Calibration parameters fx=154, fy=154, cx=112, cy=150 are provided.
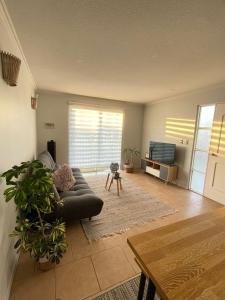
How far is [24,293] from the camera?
134 cm

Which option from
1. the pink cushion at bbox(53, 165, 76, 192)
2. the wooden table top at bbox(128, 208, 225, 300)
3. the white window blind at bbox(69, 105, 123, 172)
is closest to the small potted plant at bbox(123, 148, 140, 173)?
the white window blind at bbox(69, 105, 123, 172)

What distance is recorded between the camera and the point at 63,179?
99.3 inches

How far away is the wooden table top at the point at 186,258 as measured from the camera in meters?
0.65

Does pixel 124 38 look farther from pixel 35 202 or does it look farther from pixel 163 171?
pixel 163 171

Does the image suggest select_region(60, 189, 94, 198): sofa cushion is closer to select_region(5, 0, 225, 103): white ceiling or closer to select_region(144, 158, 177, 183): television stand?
select_region(5, 0, 225, 103): white ceiling

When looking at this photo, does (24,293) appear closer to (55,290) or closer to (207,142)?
(55,290)

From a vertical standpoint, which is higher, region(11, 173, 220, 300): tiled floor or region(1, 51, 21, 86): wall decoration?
region(1, 51, 21, 86): wall decoration

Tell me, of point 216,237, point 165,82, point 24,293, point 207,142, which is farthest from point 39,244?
point 207,142

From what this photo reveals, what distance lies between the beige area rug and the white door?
111 centimetres

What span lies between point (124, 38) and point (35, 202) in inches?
72.8

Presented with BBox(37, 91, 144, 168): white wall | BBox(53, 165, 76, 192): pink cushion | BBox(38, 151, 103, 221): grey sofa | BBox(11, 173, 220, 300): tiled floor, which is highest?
BBox(37, 91, 144, 168): white wall

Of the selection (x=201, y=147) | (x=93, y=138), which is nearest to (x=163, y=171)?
(x=201, y=147)

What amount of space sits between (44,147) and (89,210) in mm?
2904

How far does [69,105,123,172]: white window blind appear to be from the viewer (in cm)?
467
